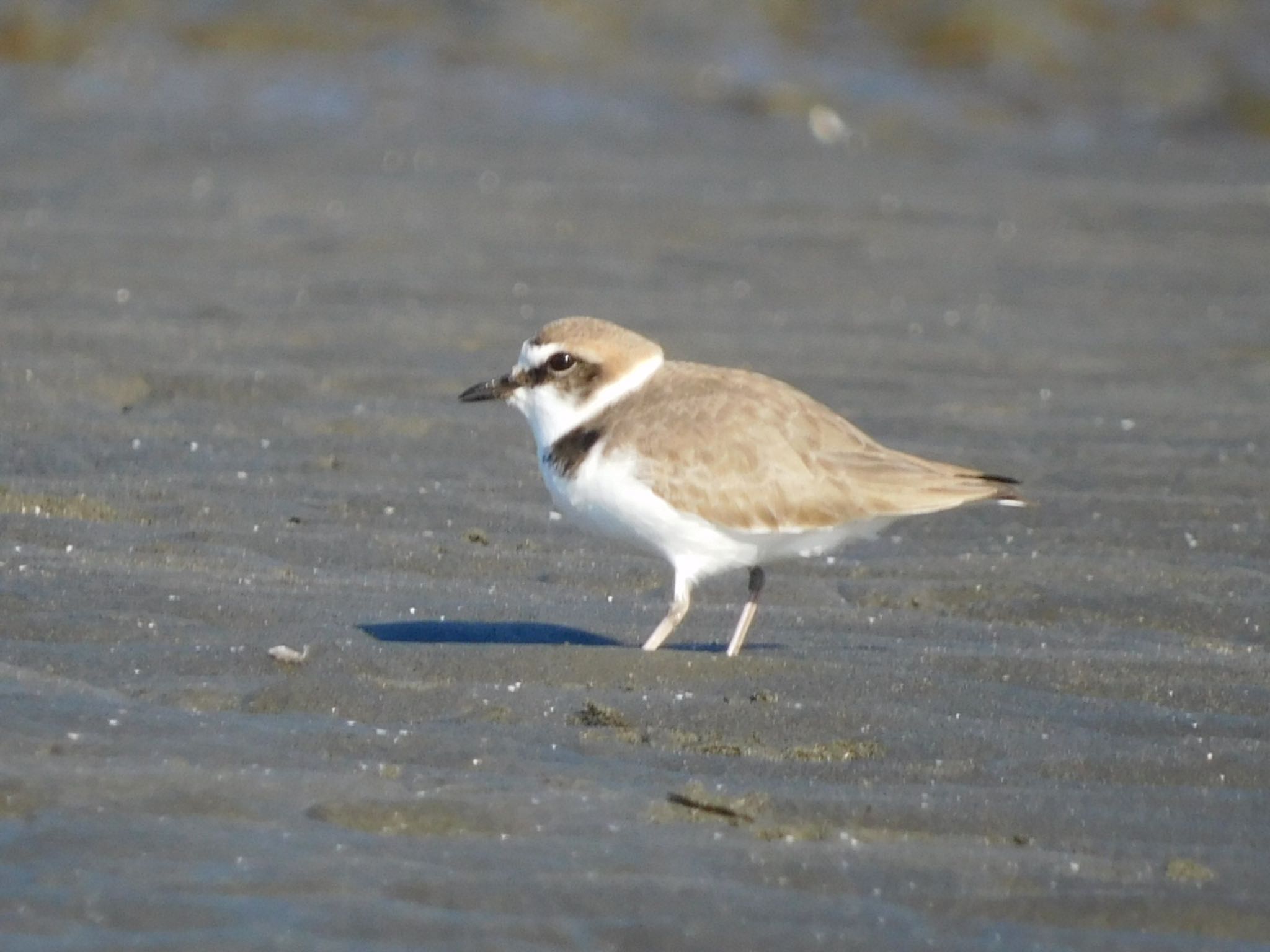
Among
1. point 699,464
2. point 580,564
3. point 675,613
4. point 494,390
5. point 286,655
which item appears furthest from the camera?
point 580,564

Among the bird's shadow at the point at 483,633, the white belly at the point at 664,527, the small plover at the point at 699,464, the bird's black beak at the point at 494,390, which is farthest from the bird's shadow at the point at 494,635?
the bird's black beak at the point at 494,390

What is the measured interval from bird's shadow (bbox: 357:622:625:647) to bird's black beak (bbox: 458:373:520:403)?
0.68 metres

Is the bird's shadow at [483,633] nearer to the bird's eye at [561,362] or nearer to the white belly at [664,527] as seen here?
the white belly at [664,527]

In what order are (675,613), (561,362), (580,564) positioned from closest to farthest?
(675,613)
(561,362)
(580,564)

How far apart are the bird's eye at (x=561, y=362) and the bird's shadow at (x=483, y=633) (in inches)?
29.3

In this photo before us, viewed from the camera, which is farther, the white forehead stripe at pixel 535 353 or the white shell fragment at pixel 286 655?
the white forehead stripe at pixel 535 353

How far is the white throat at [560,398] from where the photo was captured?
597 cm

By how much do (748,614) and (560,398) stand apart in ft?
2.74

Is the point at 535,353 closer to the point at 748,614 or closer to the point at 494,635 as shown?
the point at 494,635

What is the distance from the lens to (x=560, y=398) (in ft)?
19.7

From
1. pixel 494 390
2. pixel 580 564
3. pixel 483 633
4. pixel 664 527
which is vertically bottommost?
pixel 580 564

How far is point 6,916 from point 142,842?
35cm

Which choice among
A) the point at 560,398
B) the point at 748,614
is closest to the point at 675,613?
the point at 748,614

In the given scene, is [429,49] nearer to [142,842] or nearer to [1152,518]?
[1152,518]
